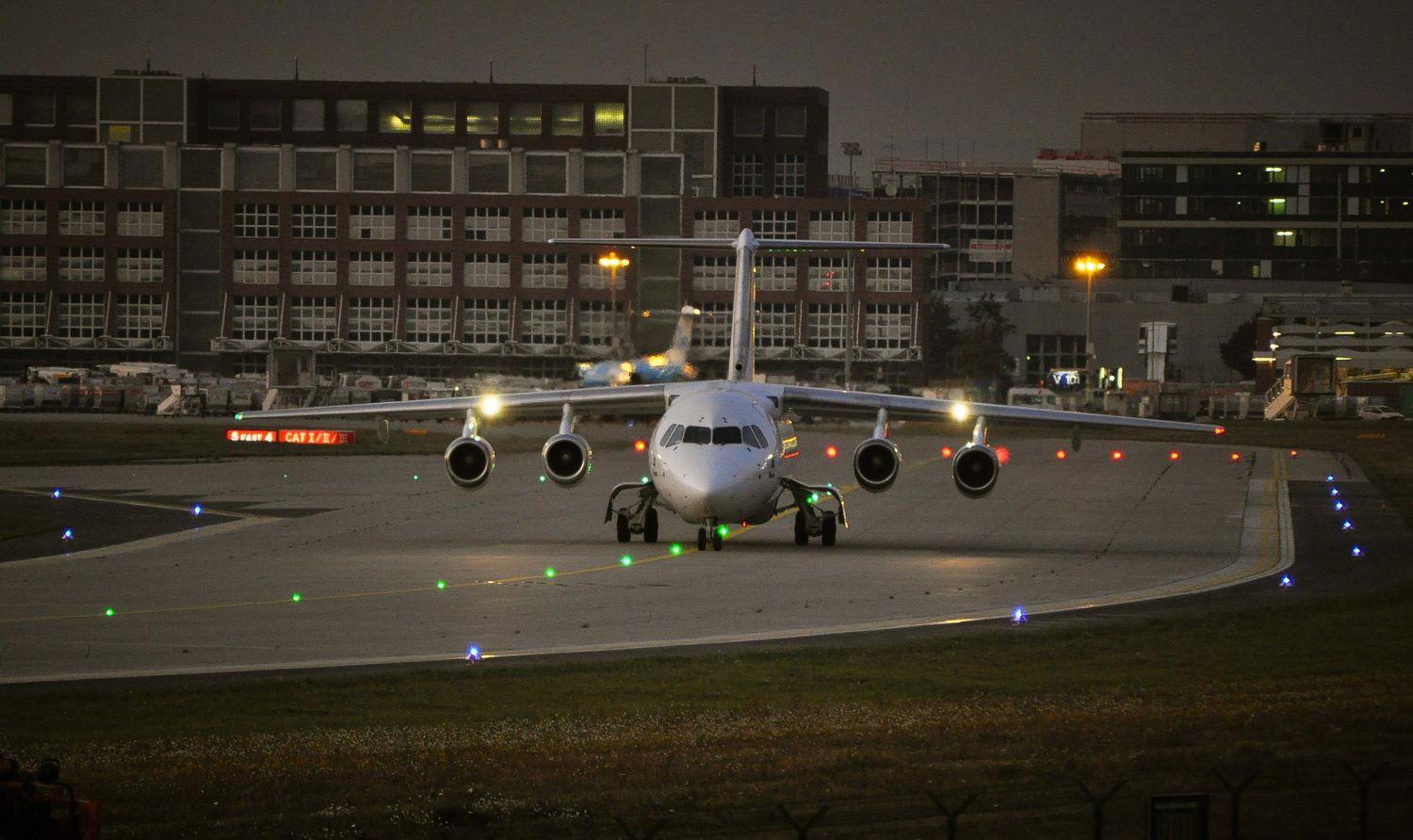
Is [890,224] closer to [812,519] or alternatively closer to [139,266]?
[139,266]

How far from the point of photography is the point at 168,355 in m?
132

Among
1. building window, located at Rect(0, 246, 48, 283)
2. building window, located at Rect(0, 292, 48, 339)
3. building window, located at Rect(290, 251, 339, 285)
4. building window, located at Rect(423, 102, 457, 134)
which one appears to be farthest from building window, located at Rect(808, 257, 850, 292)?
building window, located at Rect(0, 292, 48, 339)

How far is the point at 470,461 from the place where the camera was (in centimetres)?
3219

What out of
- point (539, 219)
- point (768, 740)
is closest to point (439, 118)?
point (539, 219)

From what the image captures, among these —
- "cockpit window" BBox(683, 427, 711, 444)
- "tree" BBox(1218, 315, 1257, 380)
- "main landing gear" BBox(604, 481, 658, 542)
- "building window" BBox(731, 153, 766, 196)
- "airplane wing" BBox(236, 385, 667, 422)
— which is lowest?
"main landing gear" BBox(604, 481, 658, 542)

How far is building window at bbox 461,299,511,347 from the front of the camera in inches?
5172

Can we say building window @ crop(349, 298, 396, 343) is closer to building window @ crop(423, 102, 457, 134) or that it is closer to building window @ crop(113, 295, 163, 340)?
building window @ crop(113, 295, 163, 340)

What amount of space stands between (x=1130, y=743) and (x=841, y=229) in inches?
4847

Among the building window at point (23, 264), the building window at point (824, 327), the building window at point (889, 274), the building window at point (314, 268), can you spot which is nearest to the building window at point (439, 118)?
the building window at point (314, 268)

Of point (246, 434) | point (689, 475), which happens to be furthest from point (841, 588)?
point (246, 434)

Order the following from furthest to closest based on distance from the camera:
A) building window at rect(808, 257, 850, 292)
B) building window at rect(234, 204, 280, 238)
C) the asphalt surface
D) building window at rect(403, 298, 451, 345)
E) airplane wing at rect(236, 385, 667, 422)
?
building window at rect(808, 257, 850, 292)
building window at rect(403, 298, 451, 345)
building window at rect(234, 204, 280, 238)
airplane wing at rect(236, 385, 667, 422)
the asphalt surface

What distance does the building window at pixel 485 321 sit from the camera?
431 ft

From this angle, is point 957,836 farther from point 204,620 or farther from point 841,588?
point 841,588

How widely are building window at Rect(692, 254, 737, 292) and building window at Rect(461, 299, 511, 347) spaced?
46.4ft
